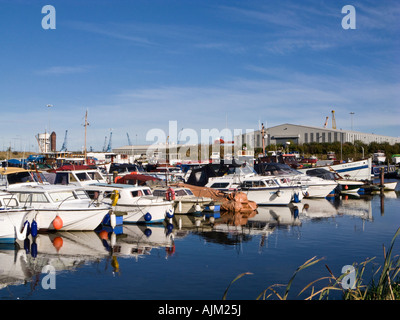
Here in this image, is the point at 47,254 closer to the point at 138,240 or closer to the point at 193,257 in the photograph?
the point at 138,240

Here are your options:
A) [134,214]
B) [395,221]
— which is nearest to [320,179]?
[395,221]

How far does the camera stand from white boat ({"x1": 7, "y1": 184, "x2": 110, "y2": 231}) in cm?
2359

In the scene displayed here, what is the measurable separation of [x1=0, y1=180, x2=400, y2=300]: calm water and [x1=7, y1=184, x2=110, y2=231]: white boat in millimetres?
573

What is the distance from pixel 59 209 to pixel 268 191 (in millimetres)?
18607

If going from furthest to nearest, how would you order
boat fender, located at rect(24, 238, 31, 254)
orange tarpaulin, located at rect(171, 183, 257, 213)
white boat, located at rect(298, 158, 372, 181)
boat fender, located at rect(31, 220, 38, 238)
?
white boat, located at rect(298, 158, 372, 181), orange tarpaulin, located at rect(171, 183, 257, 213), boat fender, located at rect(31, 220, 38, 238), boat fender, located at rect(24, 238, 31, 254)

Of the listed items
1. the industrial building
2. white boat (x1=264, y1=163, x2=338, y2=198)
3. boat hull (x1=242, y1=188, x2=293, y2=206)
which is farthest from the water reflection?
the industrial building

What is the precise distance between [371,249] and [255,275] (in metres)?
7.55

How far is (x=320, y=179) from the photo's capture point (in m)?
44.0

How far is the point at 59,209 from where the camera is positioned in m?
23.6

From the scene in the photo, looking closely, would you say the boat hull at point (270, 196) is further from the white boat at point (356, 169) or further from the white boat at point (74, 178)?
the white boat at point (356, 169)

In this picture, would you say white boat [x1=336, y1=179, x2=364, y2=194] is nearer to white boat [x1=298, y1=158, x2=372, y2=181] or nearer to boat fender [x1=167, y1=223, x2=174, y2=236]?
white boat [x1=298, y1=158, x2=372, y2=181]

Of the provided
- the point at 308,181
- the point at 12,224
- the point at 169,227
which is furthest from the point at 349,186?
the point at 12,224

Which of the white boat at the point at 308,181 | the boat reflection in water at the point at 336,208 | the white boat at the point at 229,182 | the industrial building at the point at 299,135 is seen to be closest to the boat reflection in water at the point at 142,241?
the boat reflection in water at the point at 336,208
